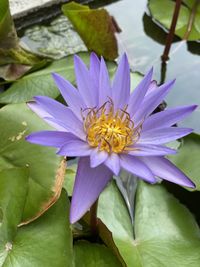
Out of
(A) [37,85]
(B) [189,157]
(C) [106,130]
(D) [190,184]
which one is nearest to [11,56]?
(A) [37,85]

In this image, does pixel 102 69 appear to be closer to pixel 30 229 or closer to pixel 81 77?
pixel 81 77

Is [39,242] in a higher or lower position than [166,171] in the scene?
lower

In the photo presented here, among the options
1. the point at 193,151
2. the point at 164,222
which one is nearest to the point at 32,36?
the point at 193,151

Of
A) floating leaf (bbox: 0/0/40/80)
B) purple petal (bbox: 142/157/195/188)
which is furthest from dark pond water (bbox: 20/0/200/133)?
purple petal (bbox: 142/157/195/188)

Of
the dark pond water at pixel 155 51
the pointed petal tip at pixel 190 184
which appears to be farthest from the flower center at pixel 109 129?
the dark pond water at pixel 155 51

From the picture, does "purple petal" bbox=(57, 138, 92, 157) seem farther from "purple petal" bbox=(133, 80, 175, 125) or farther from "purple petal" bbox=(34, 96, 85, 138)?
"purple petal" bbox=(133, 80, 175, 125)

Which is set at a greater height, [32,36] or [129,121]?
[129,121]

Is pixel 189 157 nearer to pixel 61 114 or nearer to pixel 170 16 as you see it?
pixel 61 114
